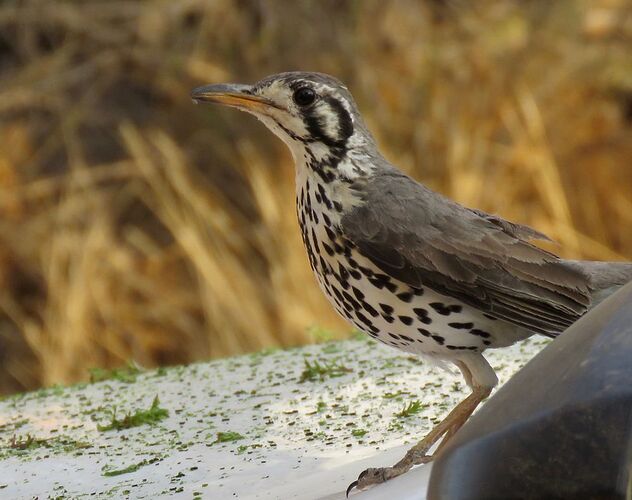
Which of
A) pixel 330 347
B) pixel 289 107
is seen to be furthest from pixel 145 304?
pixel 289 107

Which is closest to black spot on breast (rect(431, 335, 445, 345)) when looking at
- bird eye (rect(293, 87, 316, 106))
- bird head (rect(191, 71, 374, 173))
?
bird head (rect(191, 71, 374, 173))

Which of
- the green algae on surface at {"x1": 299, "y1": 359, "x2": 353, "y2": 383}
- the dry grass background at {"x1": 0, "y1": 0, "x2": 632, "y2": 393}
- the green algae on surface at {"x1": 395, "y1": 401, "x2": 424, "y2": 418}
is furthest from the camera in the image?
the dry grass background at {"x1": 0, "y1": 0, "x2": 632, "y2": 393}

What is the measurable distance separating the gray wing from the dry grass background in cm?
480

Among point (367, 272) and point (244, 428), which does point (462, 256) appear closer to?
point (367, 272)

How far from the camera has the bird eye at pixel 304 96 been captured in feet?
13.8

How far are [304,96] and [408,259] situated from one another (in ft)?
2.36

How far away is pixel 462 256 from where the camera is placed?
4020 mm

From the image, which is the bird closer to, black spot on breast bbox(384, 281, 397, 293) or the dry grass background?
black spot on breast bbox(384, 281, 397, 293)

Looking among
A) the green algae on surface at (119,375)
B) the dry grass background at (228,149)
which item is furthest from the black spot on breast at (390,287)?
the dry grass background at (228,149)

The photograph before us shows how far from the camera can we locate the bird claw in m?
3.57

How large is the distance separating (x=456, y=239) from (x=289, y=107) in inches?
28.5

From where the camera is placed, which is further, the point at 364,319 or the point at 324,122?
the point at 324,122

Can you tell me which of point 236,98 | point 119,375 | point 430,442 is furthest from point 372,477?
point 119,375

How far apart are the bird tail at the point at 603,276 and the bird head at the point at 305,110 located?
0.88 metres
